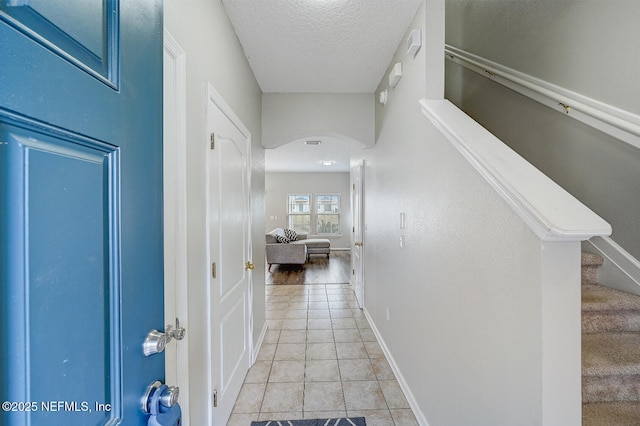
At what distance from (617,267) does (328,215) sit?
802cm

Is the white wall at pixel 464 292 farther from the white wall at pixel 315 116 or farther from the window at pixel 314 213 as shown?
the window at pixel 314 213

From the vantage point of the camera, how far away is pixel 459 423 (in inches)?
50.8

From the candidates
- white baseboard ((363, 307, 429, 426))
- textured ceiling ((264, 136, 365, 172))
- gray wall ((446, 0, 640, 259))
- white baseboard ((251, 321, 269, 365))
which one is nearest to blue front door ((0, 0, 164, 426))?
white baseboard ((363, 307, 429, 426))

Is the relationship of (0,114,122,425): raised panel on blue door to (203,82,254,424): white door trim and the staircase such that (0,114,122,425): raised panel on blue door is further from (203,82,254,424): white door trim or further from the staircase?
the staircase

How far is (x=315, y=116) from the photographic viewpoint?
302 centimetres

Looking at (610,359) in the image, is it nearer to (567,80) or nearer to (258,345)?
(567,80)

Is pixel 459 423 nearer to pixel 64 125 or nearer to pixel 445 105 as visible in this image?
pixel 445 105

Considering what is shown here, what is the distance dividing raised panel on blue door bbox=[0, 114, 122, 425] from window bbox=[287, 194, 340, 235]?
8.95 meters

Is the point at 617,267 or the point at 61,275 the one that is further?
the point at 617,267

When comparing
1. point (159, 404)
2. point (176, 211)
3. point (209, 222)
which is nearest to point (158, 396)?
point (159, 404)

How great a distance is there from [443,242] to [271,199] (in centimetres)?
829

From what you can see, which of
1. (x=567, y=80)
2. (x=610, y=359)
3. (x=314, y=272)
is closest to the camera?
(x=610, y=359)

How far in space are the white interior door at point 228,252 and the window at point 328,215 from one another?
284 inches

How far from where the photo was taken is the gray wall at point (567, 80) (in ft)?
5.41
